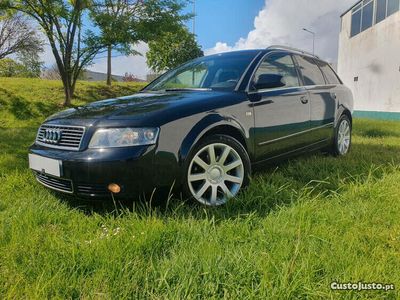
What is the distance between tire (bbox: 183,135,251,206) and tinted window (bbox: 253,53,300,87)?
0.98 metres

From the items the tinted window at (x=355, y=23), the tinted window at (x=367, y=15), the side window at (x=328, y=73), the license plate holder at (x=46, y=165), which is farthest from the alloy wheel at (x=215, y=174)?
the tinted window at (x=355, y=23)

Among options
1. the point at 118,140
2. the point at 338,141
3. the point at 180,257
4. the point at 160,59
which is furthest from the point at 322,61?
the point at 160,59

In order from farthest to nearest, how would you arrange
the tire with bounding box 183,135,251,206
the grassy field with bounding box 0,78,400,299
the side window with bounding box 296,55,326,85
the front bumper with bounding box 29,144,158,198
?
1. the side window with bounding box 296,55,326,85
2. the tire with bounding box 183,135,251,206
3. the front bumper with bounding box 29,144,158,198
4. the grassy field with bounding box 0,78,400,299

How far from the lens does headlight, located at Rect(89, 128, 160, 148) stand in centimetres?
268

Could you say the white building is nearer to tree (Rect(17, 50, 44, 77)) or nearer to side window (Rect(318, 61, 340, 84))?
side window (Rect(318, 61, 340, 84))

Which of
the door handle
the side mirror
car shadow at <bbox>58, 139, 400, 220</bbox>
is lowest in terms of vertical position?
car shadow at <bbox>58, 139, 400, 220</bbox>

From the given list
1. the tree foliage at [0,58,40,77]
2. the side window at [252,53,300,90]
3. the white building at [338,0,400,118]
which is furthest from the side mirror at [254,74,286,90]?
the tree foliage at [0,58,40,77]

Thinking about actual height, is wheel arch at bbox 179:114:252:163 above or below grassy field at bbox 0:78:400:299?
above

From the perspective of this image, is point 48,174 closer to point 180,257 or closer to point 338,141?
point 180,257

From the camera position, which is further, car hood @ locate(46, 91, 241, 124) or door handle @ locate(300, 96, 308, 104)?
door handle @ locate(300, 96, 308, 104)

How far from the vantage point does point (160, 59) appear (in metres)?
32.1

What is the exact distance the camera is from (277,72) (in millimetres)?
4109

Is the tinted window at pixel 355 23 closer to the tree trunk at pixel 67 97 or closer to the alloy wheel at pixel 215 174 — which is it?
the tree trunk at pixel 67 97

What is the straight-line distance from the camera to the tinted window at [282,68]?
12.8 feet
